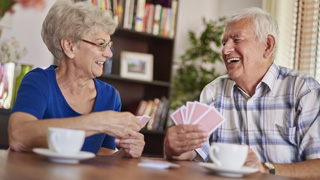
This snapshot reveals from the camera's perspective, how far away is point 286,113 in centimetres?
203

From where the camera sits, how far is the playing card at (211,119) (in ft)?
5.29

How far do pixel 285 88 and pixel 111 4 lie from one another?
216 centimetres

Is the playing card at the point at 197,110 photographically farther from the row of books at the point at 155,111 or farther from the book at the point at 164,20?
the book at the point at 164,20

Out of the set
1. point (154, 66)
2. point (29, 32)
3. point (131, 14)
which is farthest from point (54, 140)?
point (154, 66)

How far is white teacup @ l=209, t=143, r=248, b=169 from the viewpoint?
129 cm

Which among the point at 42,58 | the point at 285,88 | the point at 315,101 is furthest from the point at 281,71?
the point at 42,58

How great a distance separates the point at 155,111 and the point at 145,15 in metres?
0.89

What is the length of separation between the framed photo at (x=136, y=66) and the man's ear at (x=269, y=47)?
192 centimetres

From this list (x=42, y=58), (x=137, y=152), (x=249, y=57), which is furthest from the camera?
(x=42, y=58)

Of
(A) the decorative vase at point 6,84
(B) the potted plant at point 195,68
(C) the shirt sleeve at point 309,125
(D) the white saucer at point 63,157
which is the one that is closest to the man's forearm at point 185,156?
(C) the shirt sleeve at point 309,125

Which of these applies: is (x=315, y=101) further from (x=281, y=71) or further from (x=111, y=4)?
(x=111, y=4)

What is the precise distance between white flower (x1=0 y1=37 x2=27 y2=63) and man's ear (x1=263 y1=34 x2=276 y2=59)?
7.10ft

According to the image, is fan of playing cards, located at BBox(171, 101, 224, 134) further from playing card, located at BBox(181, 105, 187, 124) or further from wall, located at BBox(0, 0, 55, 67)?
wall, located at BBox(0, 0, 55, 67)

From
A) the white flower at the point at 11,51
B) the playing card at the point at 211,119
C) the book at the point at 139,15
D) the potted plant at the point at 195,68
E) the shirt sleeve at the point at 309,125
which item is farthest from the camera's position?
the potted plant at the point at 195,68
